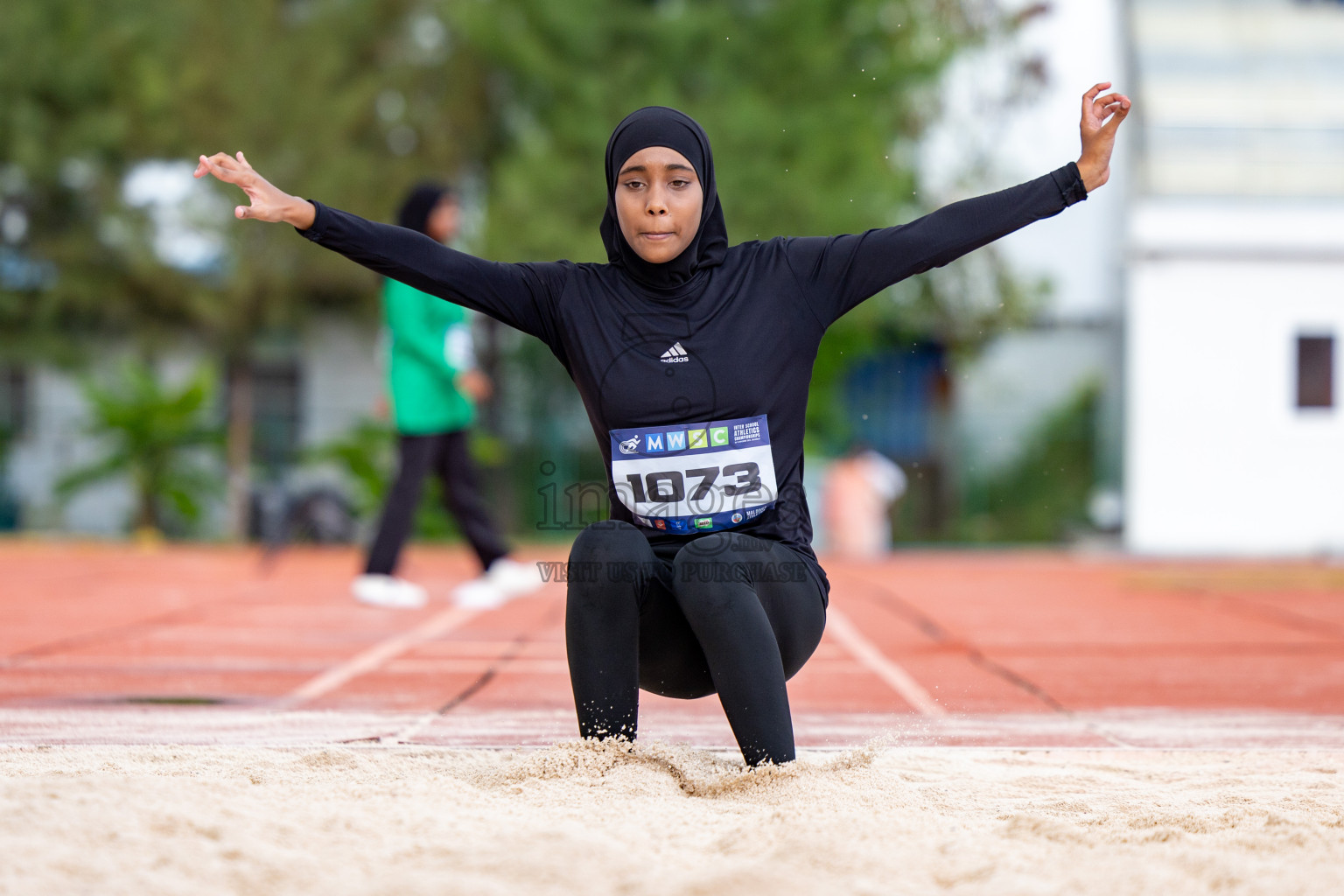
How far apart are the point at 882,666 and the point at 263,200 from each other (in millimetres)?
3022

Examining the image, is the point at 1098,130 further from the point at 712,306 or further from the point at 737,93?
the point at 737,93

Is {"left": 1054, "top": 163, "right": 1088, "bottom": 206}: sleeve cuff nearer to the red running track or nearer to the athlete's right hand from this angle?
the red running track

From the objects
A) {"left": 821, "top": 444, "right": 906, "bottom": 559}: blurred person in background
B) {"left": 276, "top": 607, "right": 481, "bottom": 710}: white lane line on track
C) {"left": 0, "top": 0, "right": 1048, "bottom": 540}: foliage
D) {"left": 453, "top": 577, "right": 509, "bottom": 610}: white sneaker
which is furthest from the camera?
{"left": 0, "top": 0, "right": 1048, "bottom": 540}: foliage

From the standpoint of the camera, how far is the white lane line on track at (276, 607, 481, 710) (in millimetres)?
3859

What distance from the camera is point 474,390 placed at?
6.20m

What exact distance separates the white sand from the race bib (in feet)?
1.56

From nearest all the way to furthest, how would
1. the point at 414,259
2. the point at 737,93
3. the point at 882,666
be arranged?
1. the point at 414,259
2. the point at 882,666
3. the point at 737,93

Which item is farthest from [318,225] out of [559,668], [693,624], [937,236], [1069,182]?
[559,668]

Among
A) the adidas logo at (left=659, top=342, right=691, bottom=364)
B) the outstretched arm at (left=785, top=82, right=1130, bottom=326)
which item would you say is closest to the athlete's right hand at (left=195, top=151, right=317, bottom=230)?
the adidas logo at (left=659, top=342, right=691, bottom=364)

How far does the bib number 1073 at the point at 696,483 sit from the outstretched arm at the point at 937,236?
395 millimetres

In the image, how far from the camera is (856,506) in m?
13.8

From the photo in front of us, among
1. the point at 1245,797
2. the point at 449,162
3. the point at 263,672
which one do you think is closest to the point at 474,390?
the point at 263,672

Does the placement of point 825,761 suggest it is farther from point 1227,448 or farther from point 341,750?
point 1227,448

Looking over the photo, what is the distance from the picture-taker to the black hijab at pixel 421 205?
20.1 ft
